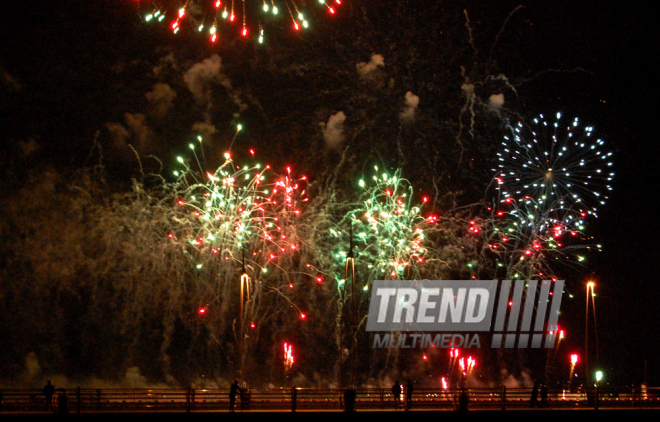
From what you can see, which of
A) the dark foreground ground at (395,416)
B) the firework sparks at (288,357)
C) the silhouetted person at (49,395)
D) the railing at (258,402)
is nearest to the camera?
the dark foreground ground at (395,416)

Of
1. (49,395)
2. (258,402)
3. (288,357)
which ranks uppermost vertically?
(288,357)

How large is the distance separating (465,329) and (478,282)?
10.3 feet

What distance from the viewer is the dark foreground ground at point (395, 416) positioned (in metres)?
23.2

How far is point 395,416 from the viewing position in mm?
24469

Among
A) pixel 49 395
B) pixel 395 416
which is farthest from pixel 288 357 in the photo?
pixel 395 416

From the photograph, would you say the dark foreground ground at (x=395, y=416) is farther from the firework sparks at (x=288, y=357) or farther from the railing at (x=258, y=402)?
the firework sparks at (x=288, y=357)

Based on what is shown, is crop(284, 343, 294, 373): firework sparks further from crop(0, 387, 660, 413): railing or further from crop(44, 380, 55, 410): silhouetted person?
crop(44, 380, 55, 410): silhouetted person

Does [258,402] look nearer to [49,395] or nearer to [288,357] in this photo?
[49,395]

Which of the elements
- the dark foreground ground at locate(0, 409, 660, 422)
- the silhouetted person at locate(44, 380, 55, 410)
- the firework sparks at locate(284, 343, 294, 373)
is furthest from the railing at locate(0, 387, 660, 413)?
the firework sparks at locate(284, 343, 294, 373)

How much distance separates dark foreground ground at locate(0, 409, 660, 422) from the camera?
23172 mm

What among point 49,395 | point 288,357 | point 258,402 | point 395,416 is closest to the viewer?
point 395,416

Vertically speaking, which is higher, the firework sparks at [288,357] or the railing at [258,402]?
the firework sparks at [288,357]

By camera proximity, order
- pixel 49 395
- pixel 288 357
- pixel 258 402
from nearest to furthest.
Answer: pixel 49 395 < pixel 258 402 < pixel 288 357

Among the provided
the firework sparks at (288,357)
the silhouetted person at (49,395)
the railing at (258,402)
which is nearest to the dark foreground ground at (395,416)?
the railing at (258,402)
